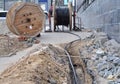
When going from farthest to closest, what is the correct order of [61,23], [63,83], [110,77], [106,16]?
[61,23], [106,16], [110,77], [63,83]

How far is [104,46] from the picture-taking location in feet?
44.7

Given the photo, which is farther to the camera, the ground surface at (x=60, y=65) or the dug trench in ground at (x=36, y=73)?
the ground surface at (x=60, y=65)

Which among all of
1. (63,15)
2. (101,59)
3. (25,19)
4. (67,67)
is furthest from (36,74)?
(63,15)

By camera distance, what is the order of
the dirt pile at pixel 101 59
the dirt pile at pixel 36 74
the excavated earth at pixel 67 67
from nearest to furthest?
the dirt pile at pixel 36 74
the excavated earth at pixel 67 67
the dirt pile at pixel 101 59

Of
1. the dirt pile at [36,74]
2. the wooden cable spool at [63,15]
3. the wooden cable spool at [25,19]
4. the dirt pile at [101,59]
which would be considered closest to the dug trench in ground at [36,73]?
the dirt pile at [36,74]

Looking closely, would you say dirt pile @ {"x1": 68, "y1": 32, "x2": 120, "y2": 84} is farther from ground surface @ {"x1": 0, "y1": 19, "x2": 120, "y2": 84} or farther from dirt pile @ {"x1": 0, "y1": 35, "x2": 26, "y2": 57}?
dirt pile @ {"x1": 0, "y1": 35, "x2": 26, "y2": 57}

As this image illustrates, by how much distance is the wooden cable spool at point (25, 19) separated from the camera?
17.2 metres

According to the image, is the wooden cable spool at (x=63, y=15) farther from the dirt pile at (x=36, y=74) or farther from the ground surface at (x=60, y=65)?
the dirt pile at (x=36, y=74)

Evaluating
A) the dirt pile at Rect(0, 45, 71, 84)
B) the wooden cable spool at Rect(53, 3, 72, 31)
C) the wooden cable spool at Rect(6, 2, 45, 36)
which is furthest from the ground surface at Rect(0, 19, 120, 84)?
the wooden cable spool at Rect(53, 3, 72, 31)

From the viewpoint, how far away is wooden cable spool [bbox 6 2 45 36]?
17250 millimetres

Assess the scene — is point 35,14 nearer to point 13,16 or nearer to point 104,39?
point 13,16

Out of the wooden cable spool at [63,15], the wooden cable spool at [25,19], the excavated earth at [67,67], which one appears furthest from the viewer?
the wooden cable spool at [63,15]

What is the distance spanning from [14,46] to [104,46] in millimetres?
4089

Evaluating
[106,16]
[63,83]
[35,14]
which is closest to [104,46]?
[106,16]
